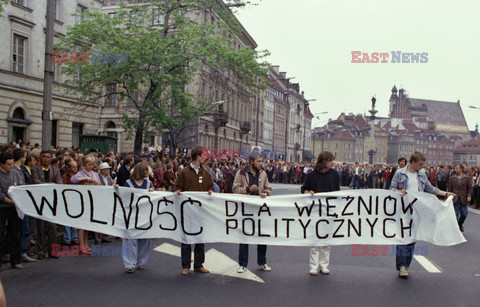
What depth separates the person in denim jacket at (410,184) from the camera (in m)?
8.08

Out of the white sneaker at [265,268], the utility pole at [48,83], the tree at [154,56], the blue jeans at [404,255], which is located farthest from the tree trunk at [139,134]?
the blue jeans at [404,255]

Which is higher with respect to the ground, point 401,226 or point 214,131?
point 214,131

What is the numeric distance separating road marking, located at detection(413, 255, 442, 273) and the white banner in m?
0.71

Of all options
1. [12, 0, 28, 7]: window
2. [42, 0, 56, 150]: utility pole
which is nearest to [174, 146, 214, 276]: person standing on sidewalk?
[42, 0, 56, 150]: utility pole

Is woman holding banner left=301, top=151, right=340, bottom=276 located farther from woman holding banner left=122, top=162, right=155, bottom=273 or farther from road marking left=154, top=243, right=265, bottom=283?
woman holding banner left=122, top=162, right=155, bottom=273

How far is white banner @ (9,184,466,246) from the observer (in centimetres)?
824

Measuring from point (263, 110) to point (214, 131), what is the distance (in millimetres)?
32028

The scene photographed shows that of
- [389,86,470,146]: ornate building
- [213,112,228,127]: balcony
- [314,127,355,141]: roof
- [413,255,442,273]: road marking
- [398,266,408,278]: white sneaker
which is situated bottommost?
[413,255,442,273]: road marking

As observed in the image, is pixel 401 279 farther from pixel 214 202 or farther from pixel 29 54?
pixel 29 54

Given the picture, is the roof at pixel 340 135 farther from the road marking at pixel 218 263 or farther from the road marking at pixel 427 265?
the road marking at pixel 218 263

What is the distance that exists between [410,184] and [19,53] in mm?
28364

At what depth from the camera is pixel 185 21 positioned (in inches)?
994

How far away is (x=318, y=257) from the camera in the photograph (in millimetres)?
8258

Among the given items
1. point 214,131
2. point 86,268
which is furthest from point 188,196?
point 214,131
